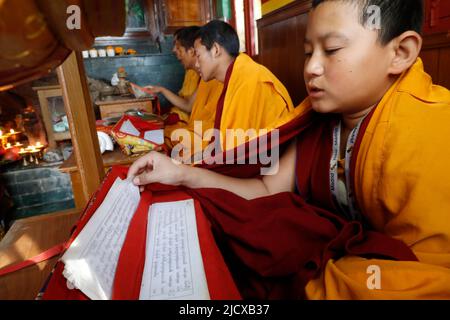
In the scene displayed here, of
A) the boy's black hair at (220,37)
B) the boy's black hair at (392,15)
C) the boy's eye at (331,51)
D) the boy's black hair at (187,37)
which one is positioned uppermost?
the boy's black hair at (187,37)

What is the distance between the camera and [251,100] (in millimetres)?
1673

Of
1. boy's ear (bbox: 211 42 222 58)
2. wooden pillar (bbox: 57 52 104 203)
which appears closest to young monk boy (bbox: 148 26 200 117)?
boy's ear (bbox: 211 42 222 58)

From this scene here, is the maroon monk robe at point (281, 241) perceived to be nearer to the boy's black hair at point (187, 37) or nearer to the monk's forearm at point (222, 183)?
the monk's forearm at point (222, 183)

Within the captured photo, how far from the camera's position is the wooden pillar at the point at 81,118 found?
84 centimetres

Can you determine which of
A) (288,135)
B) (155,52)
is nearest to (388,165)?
(288,135)

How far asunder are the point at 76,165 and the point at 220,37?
1.27 meters

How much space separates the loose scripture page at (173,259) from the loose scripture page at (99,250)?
49mm

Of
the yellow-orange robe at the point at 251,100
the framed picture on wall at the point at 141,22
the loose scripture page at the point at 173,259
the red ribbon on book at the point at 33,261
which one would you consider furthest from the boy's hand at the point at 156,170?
the framed picture on wall at the point at 141,22

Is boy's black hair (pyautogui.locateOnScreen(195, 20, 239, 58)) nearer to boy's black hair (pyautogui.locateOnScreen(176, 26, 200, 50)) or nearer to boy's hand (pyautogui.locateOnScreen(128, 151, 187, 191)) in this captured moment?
boy's black hair (pyautogui.locateOnScreen(176, 26, 200, 50))

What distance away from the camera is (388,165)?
0.57m

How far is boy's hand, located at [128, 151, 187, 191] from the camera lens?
756 mm

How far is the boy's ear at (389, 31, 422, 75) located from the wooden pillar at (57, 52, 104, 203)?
0.81m

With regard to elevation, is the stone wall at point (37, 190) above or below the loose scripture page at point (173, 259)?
below

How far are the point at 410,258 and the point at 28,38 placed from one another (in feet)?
1.94
